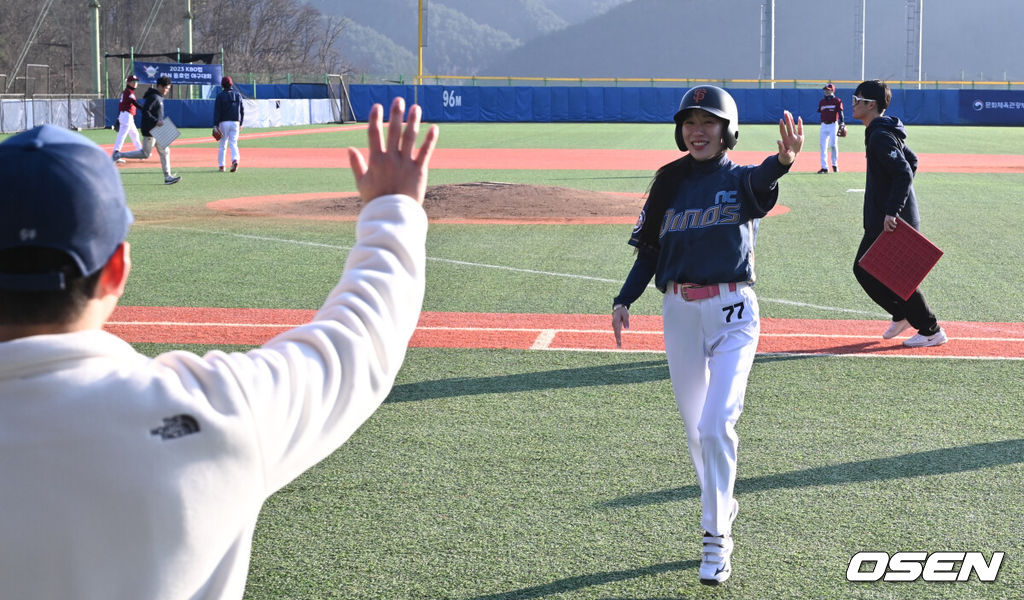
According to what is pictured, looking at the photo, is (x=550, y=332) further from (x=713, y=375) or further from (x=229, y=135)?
(x=229, y=135)

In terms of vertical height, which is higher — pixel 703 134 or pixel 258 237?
pixel 703 134

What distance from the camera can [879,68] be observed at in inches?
7736

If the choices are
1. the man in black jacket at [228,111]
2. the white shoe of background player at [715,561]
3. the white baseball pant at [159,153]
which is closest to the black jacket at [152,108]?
the white baseball pant at [159,153]

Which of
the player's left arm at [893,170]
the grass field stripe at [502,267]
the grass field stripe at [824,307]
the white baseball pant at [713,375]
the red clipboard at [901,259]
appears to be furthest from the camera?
the grass field stripe at [502,267]

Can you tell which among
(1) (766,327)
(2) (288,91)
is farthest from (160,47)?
(1) (766,327)

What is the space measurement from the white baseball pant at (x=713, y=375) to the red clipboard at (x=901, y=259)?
159 inches

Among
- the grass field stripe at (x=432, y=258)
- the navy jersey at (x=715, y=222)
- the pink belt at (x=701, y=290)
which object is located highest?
the navy jersey at (x=715, y=222)

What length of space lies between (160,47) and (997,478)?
105m

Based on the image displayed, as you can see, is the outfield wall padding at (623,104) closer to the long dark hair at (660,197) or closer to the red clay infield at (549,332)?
the red clay infield at (549,332)

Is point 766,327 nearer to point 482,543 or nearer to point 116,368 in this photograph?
point 482,543

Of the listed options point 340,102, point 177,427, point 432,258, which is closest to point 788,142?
point 177,427

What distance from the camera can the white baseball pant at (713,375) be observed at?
197 inches

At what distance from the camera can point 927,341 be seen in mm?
9648

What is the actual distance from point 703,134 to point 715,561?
1.93 meters
